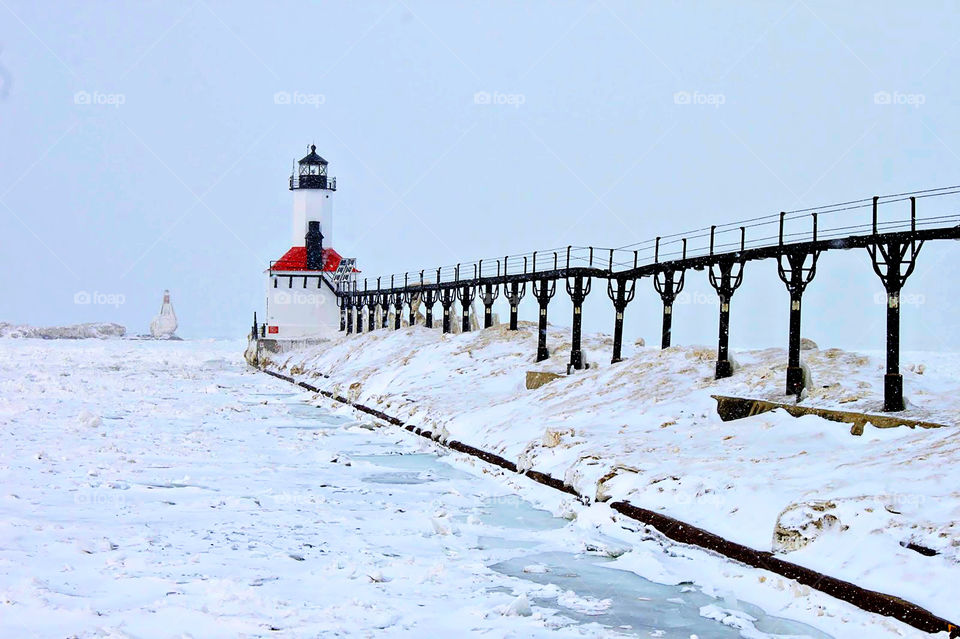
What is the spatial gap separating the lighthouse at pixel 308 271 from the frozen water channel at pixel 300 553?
158ft

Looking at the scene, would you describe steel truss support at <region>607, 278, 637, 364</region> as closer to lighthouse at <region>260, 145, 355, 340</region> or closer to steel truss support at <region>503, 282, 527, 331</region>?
steel truss support at <region>503, 282, 527, 331</region>

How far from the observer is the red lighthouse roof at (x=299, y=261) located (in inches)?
2771

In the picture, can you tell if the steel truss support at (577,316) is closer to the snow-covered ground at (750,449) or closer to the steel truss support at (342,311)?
the snow-covered ground at (750,449)

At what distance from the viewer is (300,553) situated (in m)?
11.2

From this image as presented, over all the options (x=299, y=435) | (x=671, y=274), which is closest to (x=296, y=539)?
(x=299, y=435)

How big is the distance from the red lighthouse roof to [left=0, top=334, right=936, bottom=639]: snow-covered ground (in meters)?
50.3

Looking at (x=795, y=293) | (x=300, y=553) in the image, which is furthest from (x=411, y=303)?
(x=300, y=553)

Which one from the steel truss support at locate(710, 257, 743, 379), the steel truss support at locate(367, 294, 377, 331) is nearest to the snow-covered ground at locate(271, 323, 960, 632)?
the steel truss support at locate(710, 257, 743, 379)

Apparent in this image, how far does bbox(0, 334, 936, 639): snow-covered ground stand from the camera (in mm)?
8758

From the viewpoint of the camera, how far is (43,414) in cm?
2642

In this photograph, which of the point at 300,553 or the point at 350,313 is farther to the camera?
the point at 350,313

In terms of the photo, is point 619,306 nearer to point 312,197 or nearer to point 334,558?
point 334,558

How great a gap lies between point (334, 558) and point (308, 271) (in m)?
60.9

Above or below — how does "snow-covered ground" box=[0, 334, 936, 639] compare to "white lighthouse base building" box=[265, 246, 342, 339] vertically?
below
